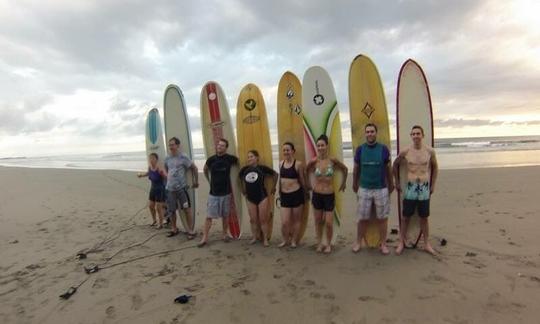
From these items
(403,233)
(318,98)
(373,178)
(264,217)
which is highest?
(318,98)

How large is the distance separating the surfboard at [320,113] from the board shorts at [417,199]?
2.86 ft

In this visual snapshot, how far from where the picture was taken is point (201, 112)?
5.67 m

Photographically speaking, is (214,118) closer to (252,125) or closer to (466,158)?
(252,125)

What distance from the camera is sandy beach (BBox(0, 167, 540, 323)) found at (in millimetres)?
3053

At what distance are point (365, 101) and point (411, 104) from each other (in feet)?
2.03

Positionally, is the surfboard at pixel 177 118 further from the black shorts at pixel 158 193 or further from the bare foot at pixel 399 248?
the bare foot at pixel 399 248

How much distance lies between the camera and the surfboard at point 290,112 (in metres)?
5.09

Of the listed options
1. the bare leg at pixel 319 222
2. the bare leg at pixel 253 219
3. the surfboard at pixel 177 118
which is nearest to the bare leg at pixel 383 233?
the bare leg at pixel 319 222

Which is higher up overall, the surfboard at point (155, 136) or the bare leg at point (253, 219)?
the surfboard at point (155, 136)

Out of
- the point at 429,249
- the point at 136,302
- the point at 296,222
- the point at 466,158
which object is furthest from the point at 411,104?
the point at 466,158

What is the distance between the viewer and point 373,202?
13.9 ft

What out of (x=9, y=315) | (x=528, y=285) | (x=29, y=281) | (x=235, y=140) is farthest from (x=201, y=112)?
(x=528, y=285)

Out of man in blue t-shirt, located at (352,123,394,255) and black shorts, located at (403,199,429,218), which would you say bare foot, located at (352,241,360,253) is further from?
black shorts, located at (403,199,429,218)

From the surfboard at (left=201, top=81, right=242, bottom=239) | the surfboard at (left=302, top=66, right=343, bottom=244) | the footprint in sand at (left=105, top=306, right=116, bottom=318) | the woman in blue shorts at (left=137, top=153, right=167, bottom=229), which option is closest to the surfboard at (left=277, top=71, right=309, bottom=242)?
the surfboard at (left=302, top=66, right=343, bottom=244)
